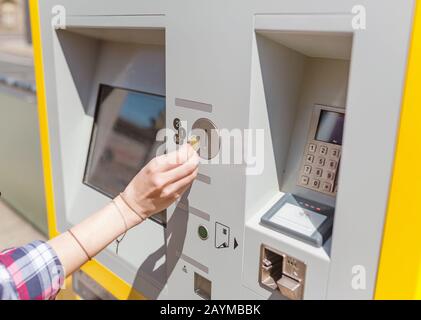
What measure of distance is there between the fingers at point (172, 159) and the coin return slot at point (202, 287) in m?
0.42

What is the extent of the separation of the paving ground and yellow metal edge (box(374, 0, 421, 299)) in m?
3.04

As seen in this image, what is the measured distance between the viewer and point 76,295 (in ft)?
7.38

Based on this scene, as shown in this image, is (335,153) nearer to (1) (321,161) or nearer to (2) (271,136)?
(1) (321,161)

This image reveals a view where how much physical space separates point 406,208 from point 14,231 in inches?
132

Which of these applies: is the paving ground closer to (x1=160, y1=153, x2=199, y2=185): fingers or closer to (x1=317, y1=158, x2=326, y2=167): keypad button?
(x1=160, y1=153, x2=199, y2=185): fingers

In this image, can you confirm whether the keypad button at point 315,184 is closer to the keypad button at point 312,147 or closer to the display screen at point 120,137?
the keypad button at point 312,147

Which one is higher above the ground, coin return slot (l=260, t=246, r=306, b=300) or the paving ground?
coin return slot (l=260, t=246, r=306, b=300)

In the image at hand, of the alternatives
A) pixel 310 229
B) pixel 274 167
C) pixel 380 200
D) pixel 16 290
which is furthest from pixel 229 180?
pixel 16 290

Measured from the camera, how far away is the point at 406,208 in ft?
2.62

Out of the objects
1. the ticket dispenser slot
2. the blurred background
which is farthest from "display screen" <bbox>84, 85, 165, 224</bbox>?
the blurred background

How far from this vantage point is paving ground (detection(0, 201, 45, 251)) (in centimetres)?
326

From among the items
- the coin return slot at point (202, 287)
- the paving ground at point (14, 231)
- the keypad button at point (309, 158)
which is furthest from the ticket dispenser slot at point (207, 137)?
the paving ground at point (14, 231)

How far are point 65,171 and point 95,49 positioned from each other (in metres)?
0.57

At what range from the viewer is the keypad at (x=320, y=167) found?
3.47 ft
